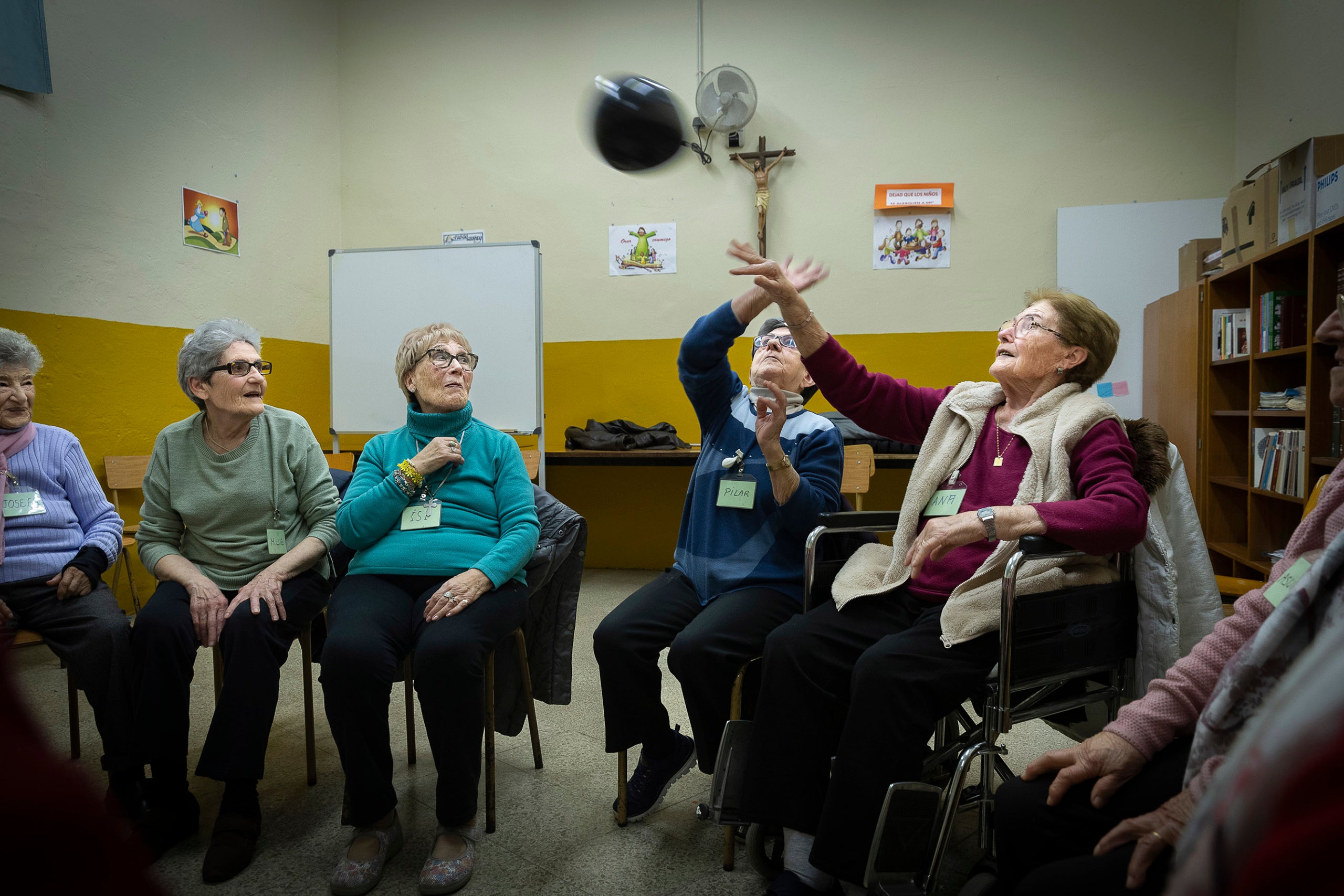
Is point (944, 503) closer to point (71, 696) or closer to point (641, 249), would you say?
point (71, 696)

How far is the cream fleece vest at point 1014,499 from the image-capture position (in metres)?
1.47

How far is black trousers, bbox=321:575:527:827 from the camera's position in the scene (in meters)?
1.63

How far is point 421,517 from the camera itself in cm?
192

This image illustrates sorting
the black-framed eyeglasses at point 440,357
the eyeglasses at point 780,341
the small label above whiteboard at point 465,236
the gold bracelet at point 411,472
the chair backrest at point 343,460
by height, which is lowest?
the chair backrest at point 343,460

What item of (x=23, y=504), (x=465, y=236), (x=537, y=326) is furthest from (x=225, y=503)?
(x=465, y=236)

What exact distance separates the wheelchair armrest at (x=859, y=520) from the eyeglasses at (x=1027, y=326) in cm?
49

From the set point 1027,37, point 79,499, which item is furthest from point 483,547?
point 1027,37

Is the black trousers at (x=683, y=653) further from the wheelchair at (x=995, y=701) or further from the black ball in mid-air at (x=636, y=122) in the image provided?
the black ball in mid-air at (x=636, y=122)

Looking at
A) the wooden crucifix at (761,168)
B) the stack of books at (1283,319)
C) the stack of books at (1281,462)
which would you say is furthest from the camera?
the wooden crucifix at (761,168)

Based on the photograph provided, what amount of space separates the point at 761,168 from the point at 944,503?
3.44 m

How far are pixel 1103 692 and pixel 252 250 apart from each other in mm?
4639

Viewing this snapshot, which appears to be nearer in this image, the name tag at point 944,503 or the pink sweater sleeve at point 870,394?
the name tag at point 944,503

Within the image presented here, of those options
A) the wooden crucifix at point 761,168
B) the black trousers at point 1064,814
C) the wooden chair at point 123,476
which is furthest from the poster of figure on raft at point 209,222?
the black trousers at point 1064,814

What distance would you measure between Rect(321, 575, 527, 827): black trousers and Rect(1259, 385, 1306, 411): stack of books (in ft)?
10.6
